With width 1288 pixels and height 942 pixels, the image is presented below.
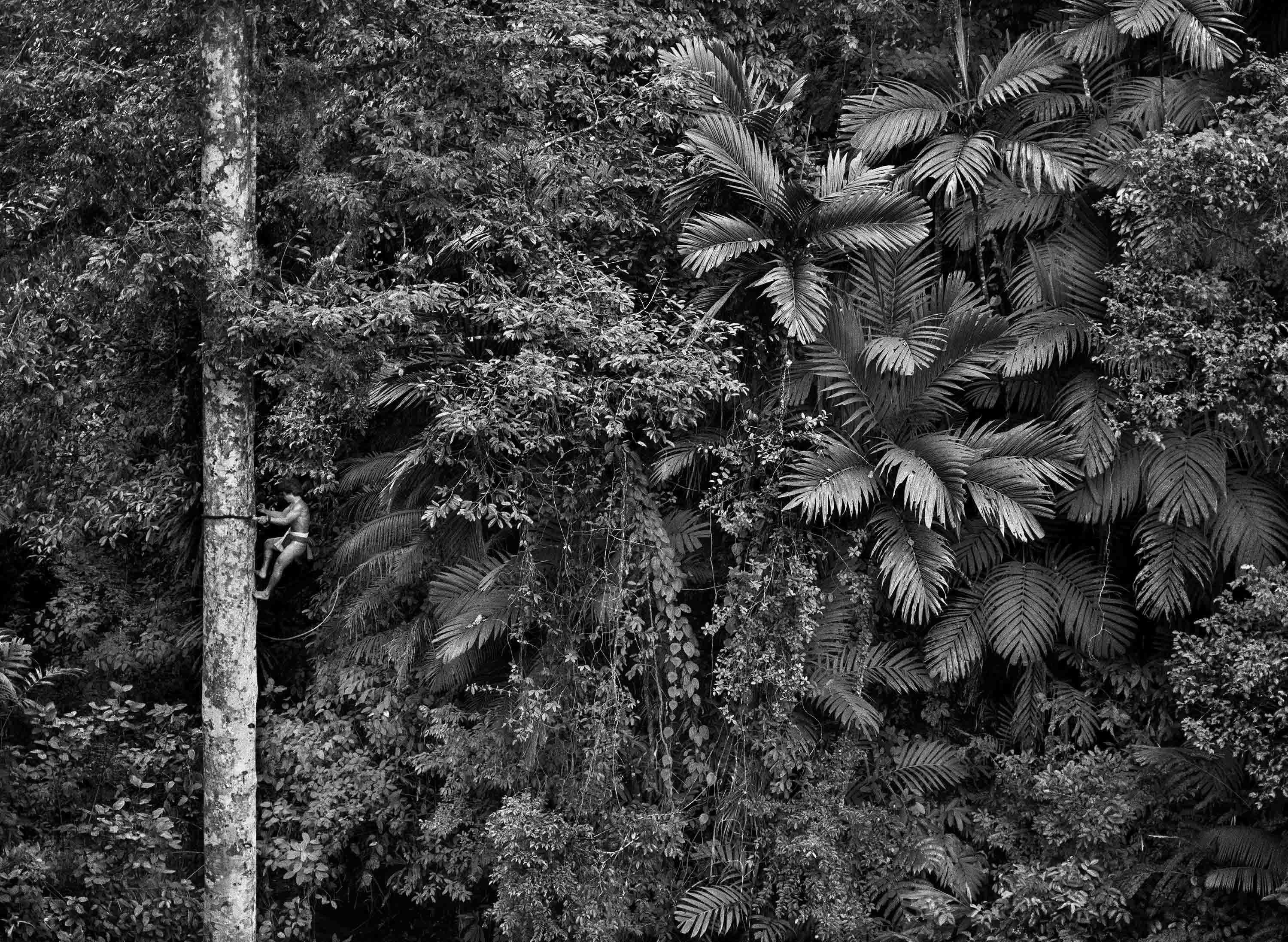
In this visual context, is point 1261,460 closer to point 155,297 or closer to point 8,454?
point 155,297

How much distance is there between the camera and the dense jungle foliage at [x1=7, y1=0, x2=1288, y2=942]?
6477mm

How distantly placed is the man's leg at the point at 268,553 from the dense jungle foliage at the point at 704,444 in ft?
1.77

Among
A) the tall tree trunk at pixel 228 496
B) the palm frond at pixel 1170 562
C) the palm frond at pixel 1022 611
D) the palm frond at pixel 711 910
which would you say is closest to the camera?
the palm frond at pixel 1170 562

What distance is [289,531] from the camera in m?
7.86

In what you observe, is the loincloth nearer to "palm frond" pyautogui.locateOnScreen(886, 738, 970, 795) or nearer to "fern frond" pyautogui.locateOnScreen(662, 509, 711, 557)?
"fern frond" pyautogui.locateOnScreen(662, 509, 711, 557)

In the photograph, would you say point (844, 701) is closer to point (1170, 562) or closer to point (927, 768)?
point (927, 768)

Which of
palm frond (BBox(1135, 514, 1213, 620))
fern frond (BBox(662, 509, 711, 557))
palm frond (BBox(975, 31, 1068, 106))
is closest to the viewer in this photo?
palm frond (BBox(1135, 514, 1213, 620))

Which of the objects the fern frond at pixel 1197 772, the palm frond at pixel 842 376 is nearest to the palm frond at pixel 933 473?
the palm frond at pixel 842 376

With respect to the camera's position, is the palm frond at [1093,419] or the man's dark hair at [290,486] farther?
the man's dark hair at [290,486]

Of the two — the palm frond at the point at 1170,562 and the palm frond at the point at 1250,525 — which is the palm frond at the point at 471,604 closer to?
the palm frond at the point at 1170,562

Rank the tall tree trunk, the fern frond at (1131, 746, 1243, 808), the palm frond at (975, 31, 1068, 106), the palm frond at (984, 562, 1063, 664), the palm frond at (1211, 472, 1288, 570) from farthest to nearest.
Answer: the palm frond at (975, 31, 1068, 106) → the tall tree trunk → the palm frond at (984, 562, 1063, 664) → the palm frond at (1211, 472, 1288, 570) → the fern frond at (1131, 746, 1243, 808)

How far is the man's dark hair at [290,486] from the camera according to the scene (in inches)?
307

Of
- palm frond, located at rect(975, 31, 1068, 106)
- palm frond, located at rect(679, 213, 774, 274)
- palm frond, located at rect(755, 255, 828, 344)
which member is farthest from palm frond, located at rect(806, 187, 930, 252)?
palm frond, located at rect(975, 31, 1068, 106)

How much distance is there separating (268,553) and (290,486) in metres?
0.53
